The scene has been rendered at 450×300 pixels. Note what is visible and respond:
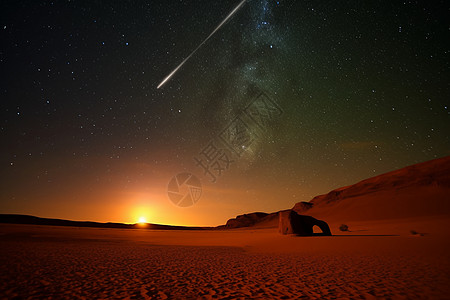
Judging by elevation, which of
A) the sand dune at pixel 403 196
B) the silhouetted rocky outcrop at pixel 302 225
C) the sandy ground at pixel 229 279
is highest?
the sand dune at pixel 403 196

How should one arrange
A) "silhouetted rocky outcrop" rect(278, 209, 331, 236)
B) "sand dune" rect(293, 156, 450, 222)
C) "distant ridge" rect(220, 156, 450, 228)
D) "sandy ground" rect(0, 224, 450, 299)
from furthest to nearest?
"distant ridge" rect(220, 156, 450, 228)
"sand dune" rect(293, 156, 450, 222)
"silhouetted rocky outcrop" rect(278, 209, 331, 236)
"sandy ground" rect(0, 224, 450, 299)

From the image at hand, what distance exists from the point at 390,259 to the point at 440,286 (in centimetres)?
547

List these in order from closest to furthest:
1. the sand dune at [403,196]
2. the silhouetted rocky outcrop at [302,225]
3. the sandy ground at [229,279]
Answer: the sandy ground at [229,279] → the silhouetted rocky outcrop at [302,225] → the sand dune at [403,196]

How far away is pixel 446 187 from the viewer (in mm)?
56375

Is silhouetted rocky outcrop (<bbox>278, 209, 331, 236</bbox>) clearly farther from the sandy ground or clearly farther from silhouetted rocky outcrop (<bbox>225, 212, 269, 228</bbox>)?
silhouetted rocky outcrop (<bbox>225, 212, 269, 228</bbox>)

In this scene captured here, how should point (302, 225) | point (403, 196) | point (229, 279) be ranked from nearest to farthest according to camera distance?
point (229, 279) < point (302, 225) < point (403, 196)

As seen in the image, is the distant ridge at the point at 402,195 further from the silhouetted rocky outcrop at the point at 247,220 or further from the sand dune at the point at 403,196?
the silhouetted rocky outcrop at the point at 247,220

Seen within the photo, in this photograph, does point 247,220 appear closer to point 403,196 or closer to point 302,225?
point 403,196

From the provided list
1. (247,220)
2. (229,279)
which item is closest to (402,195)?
(229,279)

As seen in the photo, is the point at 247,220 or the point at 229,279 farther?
the point at 247,220

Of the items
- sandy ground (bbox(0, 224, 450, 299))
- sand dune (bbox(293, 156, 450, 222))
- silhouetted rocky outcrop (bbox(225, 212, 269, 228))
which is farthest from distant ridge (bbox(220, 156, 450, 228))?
silhouetted rocky outcrop (bbox(225, 212, 269, 228))

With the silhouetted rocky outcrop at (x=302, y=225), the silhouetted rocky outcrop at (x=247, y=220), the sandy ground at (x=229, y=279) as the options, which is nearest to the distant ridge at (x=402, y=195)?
the silhouetted rocky outcrop at (x=302, y=225)

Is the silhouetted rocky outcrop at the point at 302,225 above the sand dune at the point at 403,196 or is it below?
below

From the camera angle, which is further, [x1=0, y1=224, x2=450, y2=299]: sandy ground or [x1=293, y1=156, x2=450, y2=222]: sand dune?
[x1=293, y1=156, x2=450, y2=222]: sand dune
